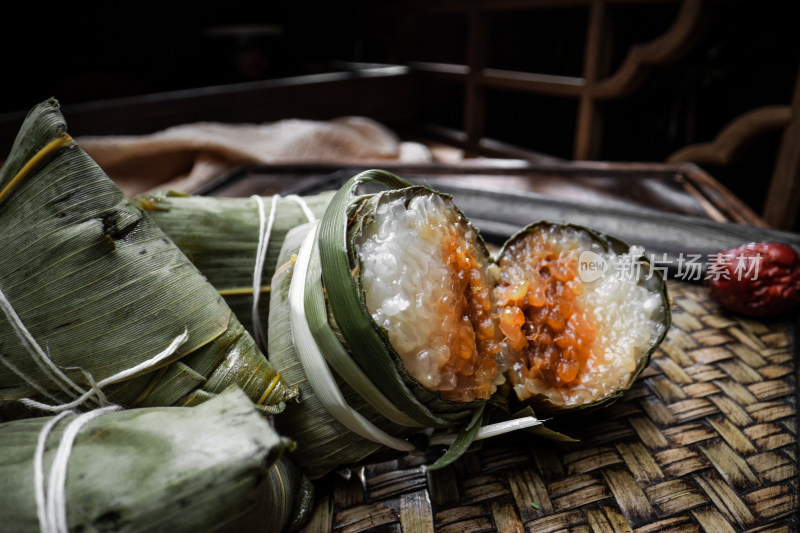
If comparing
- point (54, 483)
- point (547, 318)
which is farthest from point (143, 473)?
point (547, 318)

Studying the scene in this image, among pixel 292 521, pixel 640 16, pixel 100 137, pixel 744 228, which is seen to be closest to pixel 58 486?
pixel 292 521

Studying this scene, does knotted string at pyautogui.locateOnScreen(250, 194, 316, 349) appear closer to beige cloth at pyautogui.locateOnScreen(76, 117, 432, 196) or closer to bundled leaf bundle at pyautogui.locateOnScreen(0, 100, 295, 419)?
bundled leaf bundle at pyautogui.locateOnScreen(0, 100, 295, 419)

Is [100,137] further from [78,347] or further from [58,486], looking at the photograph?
[58,486]

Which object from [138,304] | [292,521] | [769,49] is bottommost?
[292,521]

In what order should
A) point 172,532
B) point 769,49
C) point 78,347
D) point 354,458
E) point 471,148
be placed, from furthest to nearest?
point 471,148 < point 769,49 < point 354,458 < point 78,347 < point 172,532

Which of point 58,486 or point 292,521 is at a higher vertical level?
point 58,486

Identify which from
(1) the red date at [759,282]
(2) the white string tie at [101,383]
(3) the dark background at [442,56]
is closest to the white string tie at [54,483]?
(2) the white string tie at [101,383]
